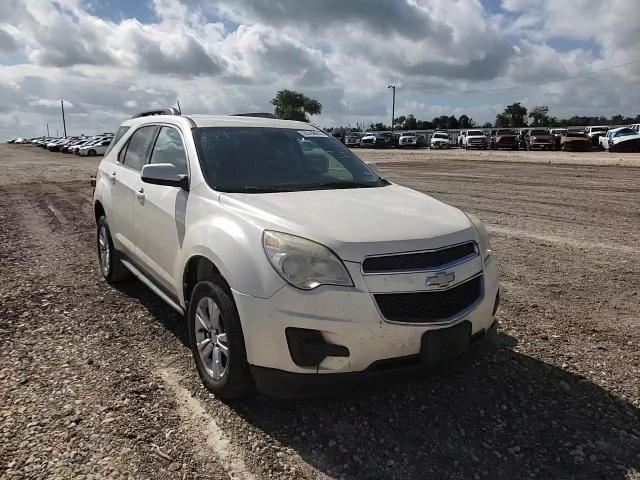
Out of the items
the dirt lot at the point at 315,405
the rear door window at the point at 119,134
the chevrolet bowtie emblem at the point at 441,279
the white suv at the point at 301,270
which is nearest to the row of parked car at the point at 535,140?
the dirt lot at the point at 315,405

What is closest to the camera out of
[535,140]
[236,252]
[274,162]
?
[236,252]

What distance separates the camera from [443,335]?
283 cm

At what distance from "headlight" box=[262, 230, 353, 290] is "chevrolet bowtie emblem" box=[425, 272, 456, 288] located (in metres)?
0.42

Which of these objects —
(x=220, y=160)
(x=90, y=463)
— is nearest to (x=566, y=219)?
(x=220, y=160)

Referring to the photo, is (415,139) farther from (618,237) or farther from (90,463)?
(90,463)

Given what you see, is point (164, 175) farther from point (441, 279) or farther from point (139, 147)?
point (441, 279)

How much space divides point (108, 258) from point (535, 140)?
39.4 m

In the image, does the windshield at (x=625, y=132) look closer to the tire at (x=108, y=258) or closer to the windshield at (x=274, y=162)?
the windshield at (x=274, y=162)

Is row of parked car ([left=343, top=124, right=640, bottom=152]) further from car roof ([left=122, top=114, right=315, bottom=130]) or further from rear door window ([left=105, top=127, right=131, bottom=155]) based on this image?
rear door window ([left=105, top=127, right=131, bottom=155])

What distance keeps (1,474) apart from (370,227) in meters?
2.18

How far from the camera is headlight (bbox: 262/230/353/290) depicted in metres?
2.72

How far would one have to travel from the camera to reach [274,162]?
4.05 metres

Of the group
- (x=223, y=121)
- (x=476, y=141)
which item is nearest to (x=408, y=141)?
(x=476, y=141)

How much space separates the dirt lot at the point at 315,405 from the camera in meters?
2.68
